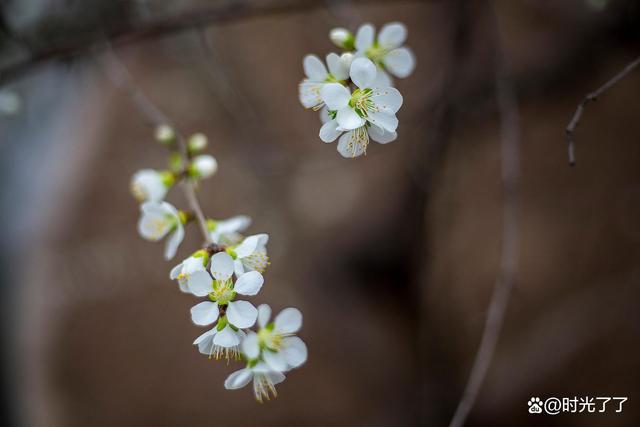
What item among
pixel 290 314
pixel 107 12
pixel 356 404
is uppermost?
pixel 107 12

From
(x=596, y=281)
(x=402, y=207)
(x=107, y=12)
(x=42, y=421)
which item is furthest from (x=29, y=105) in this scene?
(x=596, y=281)

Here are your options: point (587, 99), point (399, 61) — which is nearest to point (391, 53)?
point (399, 61)

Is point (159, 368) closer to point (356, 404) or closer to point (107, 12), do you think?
point (356, 404)

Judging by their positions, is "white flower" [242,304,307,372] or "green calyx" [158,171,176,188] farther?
"green calyx" [158,171,176,188]

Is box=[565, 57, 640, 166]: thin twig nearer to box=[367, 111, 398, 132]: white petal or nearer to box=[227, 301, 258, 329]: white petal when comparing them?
box=[367, 111, 398, 132]: white petal

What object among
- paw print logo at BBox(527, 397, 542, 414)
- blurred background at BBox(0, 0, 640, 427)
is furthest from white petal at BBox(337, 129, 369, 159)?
paw print logo at BBox(527, 397, 542, 414)

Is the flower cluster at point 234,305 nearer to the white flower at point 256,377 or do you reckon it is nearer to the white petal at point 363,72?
the white flower at point 256,377
